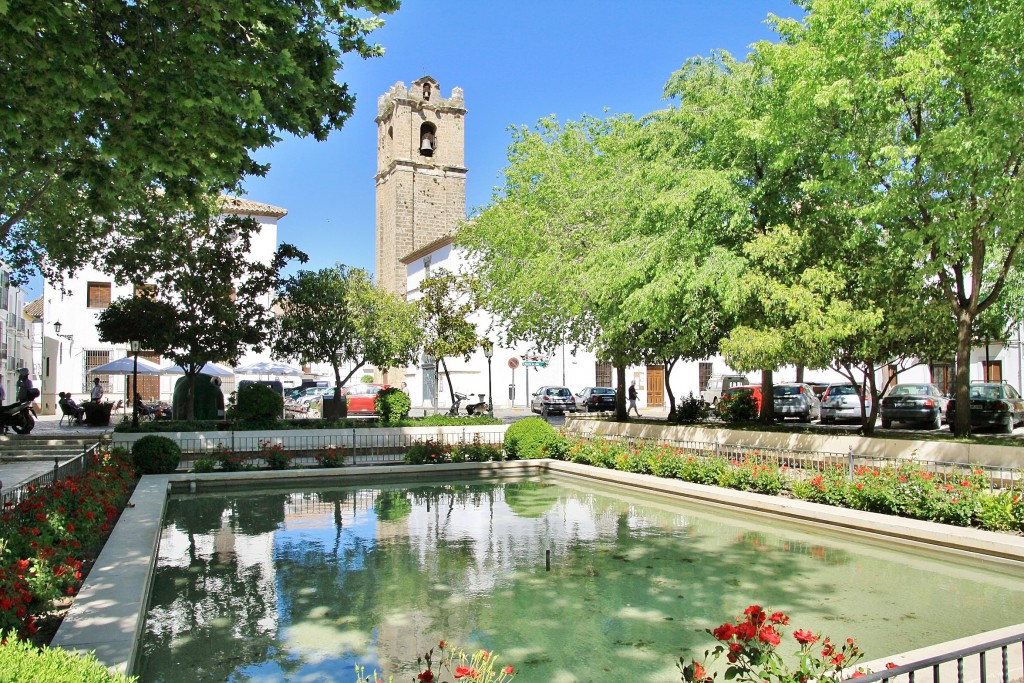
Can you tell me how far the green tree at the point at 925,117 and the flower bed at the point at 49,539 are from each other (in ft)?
43.9

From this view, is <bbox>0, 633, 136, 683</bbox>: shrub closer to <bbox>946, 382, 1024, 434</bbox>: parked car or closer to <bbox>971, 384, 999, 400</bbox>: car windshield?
<bbox>946, 382, 1024, 434</bbox>: parked car

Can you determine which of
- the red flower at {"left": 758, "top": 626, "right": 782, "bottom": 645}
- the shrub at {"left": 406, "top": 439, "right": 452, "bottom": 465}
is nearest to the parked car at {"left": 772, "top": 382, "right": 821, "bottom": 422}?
the shrub at {"left": 406, "top": 439, "right": 452, "bottom": 465}

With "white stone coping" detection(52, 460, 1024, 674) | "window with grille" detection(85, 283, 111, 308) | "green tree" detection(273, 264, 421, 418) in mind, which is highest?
"window with grille" detection(85, 283, 111, 308)

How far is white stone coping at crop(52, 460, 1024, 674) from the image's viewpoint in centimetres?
591

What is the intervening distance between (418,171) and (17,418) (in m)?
36.2

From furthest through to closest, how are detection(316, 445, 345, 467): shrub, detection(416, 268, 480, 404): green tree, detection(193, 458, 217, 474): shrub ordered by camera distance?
detection(416, 268, 480, 404): green tree → detection(316, 445, 345, 467): shrub → detection(193, 458, 217, 474): shrub

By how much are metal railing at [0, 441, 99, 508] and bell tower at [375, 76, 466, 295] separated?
4060cm

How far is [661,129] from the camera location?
21.1 metres

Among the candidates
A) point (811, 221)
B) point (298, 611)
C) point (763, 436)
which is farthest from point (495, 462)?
point (298, 611)

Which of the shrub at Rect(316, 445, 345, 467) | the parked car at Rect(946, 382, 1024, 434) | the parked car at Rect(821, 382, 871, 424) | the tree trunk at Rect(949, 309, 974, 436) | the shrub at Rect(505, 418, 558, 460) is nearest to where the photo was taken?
the tree trunk at Rect(949, 309, 974, 436)

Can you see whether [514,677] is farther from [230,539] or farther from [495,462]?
[495,462]

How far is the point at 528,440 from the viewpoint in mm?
18766

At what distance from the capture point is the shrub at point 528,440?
18.8 meters

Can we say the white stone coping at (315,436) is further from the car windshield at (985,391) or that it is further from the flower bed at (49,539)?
the car windshield at (985,391)
